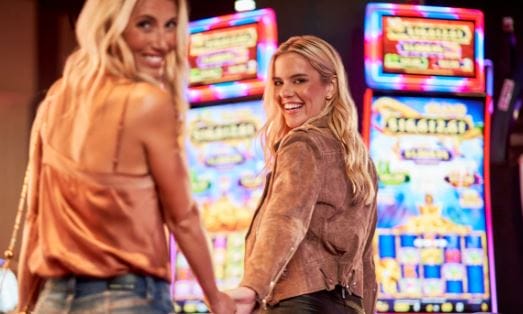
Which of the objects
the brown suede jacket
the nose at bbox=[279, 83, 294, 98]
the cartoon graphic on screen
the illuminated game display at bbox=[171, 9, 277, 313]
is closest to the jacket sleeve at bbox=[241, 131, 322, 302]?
the brown suede jacket

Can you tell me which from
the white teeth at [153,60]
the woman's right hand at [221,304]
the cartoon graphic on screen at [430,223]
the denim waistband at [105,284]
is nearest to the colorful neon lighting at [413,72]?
the cartoon graphic on screen at [430,223]

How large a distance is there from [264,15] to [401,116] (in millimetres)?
1082

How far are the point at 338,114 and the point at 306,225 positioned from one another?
0.46 m

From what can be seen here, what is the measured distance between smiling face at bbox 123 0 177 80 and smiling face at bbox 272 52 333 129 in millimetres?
966

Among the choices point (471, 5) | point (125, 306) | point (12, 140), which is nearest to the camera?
point (125, 306)

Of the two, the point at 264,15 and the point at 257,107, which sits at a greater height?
the point at 264,15

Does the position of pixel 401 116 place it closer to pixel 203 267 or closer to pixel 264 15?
pixel 264 15

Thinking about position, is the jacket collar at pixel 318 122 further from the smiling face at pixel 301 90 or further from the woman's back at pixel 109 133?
the woman's back at pixel 109 133

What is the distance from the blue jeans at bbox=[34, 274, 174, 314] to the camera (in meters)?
2.06

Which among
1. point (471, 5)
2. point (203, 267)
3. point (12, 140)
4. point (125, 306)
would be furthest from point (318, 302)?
point (471, 5)

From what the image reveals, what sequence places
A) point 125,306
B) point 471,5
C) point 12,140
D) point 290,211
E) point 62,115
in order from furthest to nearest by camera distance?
point 471,5, point 12,140, point 290,211, point 62,115, point 125,306

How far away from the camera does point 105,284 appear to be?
2070 millimetres

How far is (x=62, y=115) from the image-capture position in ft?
7.23

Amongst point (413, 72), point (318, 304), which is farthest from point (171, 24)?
point (413, 72)
